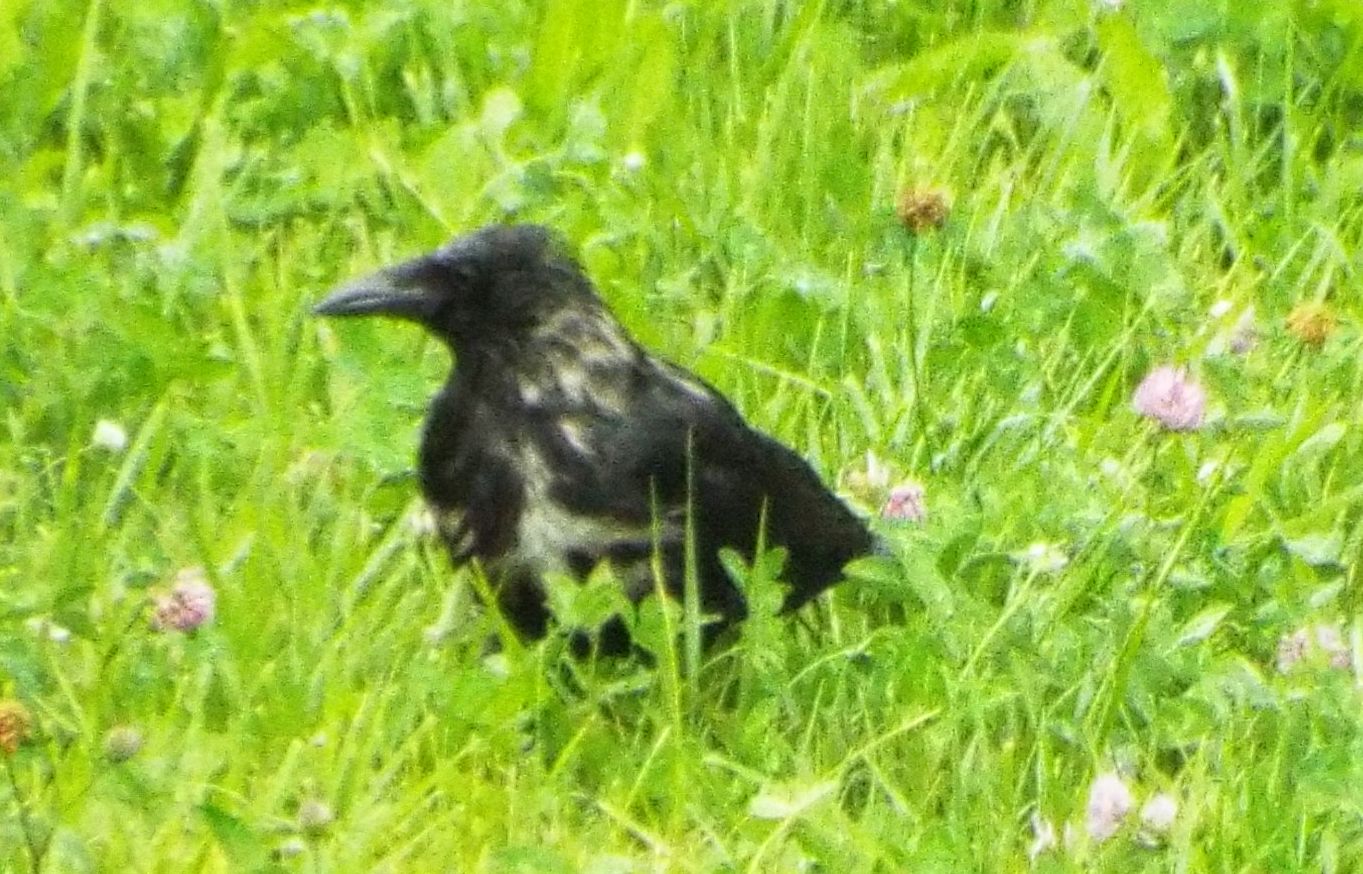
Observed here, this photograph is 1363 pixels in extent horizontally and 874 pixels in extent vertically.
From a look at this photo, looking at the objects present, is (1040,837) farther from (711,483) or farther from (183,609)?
(183,609)

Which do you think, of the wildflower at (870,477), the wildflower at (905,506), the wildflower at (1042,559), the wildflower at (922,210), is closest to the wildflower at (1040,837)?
the wildflower at (1042,559)

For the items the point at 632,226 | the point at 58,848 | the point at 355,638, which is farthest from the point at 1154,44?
the point at 58,848

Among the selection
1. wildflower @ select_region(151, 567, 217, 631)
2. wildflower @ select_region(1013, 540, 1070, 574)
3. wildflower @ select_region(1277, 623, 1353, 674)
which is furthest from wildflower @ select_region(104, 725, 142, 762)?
wildflower @ select_region(1277, 623, 1353, 674)

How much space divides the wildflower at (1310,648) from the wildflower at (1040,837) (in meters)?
0.57

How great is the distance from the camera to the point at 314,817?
11.1 feet

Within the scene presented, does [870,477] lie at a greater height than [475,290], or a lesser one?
lesser

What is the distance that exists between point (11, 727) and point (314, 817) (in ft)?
1.13

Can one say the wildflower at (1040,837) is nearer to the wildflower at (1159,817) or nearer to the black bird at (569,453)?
the wildflower at (1159,817)

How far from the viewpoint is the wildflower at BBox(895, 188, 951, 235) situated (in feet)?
14.9

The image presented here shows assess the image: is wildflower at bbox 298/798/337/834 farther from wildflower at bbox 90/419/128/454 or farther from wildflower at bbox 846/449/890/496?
wildflower at bbox 846/449/890/496

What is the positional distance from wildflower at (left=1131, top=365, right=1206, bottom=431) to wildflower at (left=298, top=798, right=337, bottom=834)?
1.47 meters

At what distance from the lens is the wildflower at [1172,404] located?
4.37 metres

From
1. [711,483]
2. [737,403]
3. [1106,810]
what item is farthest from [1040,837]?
[737,403]

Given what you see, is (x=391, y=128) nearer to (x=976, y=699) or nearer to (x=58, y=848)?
(x=976, y=699)
